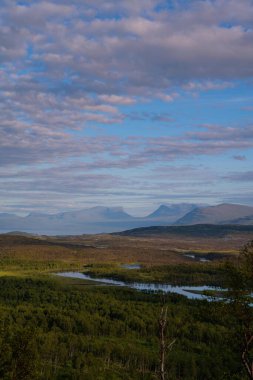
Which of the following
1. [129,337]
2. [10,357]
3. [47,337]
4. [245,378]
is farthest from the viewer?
[129,337]

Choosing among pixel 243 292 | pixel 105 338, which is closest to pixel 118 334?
pixel 105 338

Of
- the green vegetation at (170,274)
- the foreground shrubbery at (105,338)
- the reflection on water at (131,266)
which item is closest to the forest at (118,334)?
the foreground shrubbery at (105,338)

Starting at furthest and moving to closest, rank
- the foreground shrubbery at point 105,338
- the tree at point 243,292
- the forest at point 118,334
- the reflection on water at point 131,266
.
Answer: the reflection on water at point 131,266
the foreground shrubbery at point 105,338
the forest at point 118,334
the tree at point 243,292

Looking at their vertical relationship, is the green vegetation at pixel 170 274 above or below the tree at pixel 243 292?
below

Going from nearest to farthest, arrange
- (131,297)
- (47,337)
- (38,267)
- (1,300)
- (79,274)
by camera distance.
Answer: (47,337)
(1,300)
(131,297)
(79,274)
(38,267)

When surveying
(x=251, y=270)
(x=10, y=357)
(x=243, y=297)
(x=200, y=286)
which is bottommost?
(x=200, y=286)

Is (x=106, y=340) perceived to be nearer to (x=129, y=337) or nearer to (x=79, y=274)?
(x=129, y=337)

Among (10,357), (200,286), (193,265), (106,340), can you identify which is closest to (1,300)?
(106,340)

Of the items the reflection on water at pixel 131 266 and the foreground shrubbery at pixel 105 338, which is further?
the reflection on water at pixel 131 266

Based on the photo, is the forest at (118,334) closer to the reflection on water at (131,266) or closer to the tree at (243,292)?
the tree at (243,292)

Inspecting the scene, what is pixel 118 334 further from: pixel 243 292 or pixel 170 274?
pixel 170 274

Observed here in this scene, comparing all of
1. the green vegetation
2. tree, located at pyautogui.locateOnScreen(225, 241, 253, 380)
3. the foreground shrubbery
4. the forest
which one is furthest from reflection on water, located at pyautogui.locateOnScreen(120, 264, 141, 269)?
tree, located at pyautogui.locateOnScreen(225, 241, 253, 380)
